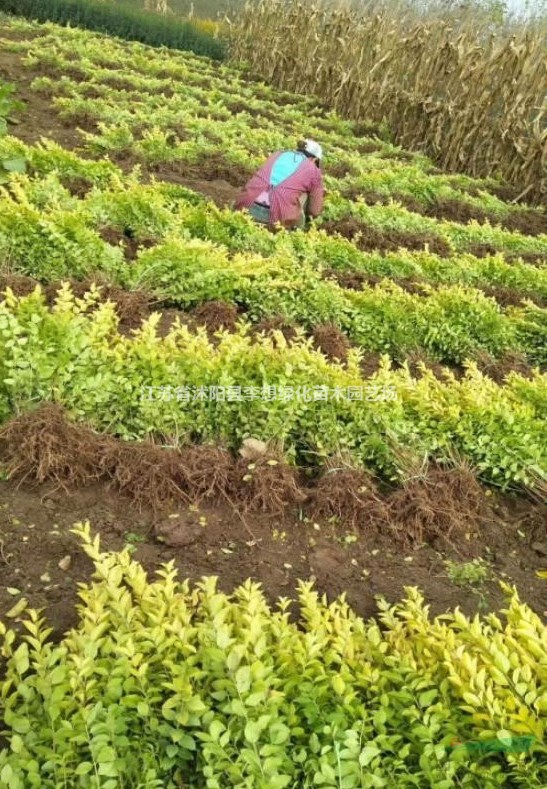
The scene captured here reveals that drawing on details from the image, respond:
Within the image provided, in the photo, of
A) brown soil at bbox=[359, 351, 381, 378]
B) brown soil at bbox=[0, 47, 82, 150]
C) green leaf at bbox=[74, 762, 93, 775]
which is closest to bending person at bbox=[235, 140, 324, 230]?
brown soil at bbox=[359, 351, 381, 378]

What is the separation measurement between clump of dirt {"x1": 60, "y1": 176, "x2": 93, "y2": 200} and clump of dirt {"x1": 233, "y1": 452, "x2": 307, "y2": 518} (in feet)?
15.7

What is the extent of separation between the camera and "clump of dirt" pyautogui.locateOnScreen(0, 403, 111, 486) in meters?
3.66

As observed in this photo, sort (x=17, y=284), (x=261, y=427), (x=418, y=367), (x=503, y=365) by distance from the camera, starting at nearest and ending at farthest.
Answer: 1. (x=261, y=427)
2. (x=17, y=284)
3. (x=418, y=367)
4. (x=503, y=365)

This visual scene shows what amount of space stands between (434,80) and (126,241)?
1266cm

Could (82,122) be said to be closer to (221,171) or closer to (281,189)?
(221,171)

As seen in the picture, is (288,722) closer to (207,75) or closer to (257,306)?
(257,306)

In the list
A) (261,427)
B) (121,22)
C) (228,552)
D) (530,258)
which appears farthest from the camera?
(121,22)

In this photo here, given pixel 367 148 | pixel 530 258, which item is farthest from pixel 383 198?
pixel 367 148

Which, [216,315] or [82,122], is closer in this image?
[216,315]

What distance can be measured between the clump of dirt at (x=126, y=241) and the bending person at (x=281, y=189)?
1507 mm

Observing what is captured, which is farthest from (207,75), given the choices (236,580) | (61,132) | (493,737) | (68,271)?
(493,737)

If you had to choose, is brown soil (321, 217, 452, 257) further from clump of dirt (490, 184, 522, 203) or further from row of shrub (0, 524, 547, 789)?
row of shrub (0, 524, 547, 789)

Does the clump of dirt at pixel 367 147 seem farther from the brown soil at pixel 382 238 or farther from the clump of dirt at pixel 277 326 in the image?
the clump of dirt at pixel 277 326

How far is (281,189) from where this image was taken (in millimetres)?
7805
